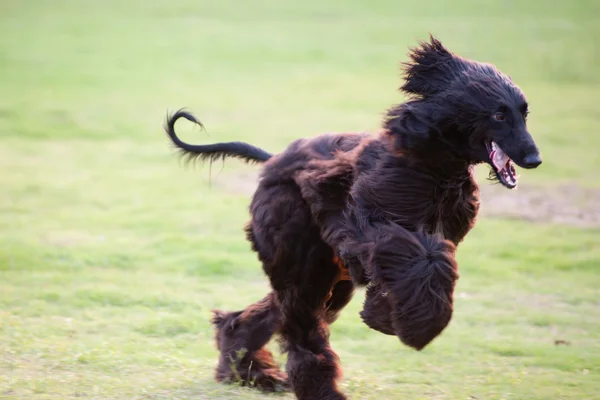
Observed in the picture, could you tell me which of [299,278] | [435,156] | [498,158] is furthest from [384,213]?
[299,278]

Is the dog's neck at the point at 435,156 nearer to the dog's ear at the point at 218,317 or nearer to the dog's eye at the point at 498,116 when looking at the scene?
the dog's eye at the point at 498,116

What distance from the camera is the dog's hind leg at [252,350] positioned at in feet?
17.1

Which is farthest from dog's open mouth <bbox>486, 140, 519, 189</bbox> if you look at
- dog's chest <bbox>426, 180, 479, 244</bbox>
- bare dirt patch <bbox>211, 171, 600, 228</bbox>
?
bare dirt patch <bbox>211, 171, 600, 228</bbox>

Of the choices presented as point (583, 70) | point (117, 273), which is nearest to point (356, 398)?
point (117, 273)

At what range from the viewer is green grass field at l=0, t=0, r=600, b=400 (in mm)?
5750

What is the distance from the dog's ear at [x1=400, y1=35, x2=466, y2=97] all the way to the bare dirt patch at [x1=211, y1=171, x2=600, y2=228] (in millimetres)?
6116

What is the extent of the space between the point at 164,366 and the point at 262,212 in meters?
1.19

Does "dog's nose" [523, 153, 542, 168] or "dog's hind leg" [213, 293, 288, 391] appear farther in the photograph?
"dog's hind leg" [213, 293, 288, 391]

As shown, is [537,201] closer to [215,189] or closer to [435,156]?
[215,189]

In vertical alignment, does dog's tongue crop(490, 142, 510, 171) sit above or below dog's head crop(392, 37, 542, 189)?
below

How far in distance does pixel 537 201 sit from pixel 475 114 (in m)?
7.06

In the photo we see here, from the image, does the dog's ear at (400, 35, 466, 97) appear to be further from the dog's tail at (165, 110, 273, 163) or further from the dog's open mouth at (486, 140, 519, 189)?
the dog's tail at (165, 110, 273, 163)

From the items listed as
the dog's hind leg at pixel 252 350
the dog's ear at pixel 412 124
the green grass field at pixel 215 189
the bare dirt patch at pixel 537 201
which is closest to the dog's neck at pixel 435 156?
the dog's ear at pixel 412 124

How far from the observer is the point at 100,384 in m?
5.03
